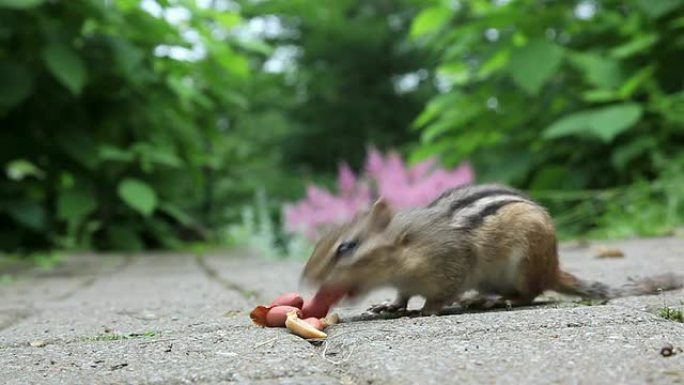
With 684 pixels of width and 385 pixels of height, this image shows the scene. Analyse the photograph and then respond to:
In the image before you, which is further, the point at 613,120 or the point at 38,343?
the point at 613,120

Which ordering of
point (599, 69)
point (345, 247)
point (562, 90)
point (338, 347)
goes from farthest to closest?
point (562, 90)
point (599, 69)
point (345, 247)
point (338, 347)

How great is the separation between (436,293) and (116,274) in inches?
104

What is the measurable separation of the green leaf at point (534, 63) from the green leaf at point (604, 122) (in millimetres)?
319

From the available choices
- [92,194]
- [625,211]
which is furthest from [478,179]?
[92,194]

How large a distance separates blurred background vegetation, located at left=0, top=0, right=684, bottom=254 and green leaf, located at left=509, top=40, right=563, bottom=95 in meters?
0.01

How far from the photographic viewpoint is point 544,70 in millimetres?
5730

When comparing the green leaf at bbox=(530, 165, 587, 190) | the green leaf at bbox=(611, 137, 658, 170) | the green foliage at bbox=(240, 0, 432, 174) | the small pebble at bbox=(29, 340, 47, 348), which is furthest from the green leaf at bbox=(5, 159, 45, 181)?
the green foliage at bbox=(240, 0, 432, 174)

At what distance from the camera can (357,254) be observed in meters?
2.29

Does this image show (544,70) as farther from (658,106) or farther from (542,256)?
(542,256)

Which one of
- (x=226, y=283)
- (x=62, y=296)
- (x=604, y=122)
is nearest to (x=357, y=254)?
(x=226, y=283)

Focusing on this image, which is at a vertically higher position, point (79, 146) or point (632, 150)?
point (79, 146)

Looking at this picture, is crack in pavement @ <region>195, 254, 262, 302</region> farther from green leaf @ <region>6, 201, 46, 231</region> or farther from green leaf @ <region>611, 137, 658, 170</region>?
green leaf @ <region>611, 137, 658, 170</region>

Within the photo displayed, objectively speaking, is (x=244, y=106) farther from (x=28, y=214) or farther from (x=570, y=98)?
(x=570, y=98)

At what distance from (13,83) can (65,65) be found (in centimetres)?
43
